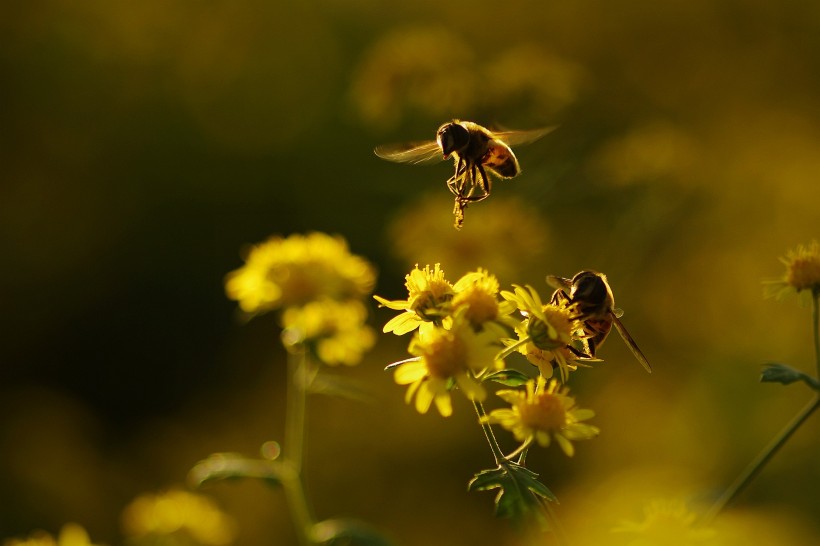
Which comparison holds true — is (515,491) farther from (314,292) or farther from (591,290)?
(314,292)

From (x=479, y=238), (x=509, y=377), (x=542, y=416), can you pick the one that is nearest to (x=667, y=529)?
(x=542, y=416)

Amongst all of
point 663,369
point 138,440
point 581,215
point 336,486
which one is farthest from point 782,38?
point 138,440

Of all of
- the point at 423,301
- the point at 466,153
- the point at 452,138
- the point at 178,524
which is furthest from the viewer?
the point at 178,524

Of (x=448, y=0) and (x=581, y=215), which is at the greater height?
(x=448, y=0)

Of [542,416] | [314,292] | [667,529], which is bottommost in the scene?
[667,529]

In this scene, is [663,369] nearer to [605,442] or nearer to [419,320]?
[605,442]

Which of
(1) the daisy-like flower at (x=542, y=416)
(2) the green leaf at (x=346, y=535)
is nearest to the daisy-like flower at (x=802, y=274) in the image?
(1) the daisy-like flower at (x=542, y=416)
